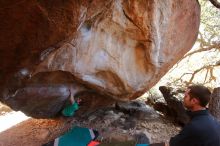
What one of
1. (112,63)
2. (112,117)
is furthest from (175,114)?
(112,63)

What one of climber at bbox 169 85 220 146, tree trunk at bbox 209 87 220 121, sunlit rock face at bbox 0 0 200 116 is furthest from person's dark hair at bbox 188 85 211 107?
tree trunk at bbox 209 87 220 121

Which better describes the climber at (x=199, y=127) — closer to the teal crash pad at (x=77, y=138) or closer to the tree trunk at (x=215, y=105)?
the teal crash pad at (x=77, y=138)

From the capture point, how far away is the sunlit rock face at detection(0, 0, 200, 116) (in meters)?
3.61

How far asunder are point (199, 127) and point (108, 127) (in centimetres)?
423

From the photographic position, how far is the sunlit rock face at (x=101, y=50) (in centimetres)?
361

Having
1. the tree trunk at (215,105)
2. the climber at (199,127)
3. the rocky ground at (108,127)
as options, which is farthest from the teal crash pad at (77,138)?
the climber at (199,127)

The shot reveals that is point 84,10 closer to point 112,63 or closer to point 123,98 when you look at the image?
point 112,63

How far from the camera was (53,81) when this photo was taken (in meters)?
5.87

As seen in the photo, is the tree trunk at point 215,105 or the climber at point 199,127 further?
the tree trunk at point 215,105

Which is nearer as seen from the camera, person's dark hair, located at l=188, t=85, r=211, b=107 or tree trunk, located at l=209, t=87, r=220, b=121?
person's dark hair, located at l=188, t=85, r=211, b=107

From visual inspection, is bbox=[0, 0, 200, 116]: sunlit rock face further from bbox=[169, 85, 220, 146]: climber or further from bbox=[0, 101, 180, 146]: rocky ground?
bbox=[169, 85, 220, 146]: climber

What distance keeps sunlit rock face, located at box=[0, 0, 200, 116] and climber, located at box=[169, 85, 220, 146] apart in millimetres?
1472

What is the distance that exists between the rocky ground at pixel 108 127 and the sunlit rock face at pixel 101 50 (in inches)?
21.5

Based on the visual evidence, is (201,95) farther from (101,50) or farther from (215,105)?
(215,105)
